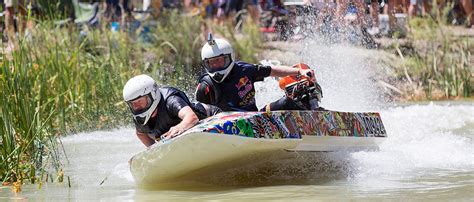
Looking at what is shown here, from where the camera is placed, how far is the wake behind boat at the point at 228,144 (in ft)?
32.1

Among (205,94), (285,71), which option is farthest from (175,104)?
(285,71)

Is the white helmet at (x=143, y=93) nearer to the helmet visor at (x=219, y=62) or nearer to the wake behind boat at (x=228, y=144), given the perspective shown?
the wake behind boat at (x=228, y=144)

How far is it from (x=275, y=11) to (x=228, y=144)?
1264 cm

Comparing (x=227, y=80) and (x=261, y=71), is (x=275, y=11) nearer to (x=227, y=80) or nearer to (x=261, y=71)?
(x=261, y=71)

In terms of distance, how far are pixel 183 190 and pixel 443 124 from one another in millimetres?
6758

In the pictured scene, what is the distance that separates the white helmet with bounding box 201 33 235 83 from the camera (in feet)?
37.9

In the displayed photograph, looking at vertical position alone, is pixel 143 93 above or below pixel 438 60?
above

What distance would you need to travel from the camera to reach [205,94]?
1185 centimetres

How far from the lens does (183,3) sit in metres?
22.5

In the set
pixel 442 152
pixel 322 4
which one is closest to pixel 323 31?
pixel 322 4

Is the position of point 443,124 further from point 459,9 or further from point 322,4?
point 459,9

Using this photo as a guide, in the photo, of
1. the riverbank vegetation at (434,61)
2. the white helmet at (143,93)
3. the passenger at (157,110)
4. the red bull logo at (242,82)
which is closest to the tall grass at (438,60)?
the riverbank vegetation at (434,61)

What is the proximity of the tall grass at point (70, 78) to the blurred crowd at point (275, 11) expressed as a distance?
2.76 feet

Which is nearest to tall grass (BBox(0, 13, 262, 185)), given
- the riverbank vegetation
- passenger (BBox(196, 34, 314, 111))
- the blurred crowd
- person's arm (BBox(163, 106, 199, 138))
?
the blurred crowd
